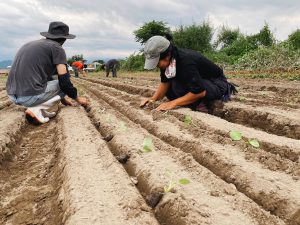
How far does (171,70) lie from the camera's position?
4.88 meters

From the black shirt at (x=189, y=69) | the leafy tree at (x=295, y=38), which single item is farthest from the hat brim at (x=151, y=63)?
the leafy tree at (x=295, y=38)

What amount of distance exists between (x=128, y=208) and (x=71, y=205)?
361mm

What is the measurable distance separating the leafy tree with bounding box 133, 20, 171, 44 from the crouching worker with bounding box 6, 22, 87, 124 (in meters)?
25.3

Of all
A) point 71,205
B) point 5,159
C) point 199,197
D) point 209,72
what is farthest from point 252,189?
point 209,72

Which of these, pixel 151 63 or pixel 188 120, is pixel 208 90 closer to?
pixel 188 120

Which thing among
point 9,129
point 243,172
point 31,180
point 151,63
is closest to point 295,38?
point 151,63

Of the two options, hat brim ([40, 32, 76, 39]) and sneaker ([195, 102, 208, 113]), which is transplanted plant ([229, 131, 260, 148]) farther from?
hat brim ([40, 32, 76, 39])

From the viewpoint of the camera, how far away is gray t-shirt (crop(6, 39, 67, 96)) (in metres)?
5.09

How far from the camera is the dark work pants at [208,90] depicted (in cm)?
507

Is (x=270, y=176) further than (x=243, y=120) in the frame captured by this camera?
No

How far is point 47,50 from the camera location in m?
5.10

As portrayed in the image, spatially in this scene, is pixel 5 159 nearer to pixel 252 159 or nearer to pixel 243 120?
pixel 252 159

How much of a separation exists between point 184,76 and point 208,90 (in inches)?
19.6

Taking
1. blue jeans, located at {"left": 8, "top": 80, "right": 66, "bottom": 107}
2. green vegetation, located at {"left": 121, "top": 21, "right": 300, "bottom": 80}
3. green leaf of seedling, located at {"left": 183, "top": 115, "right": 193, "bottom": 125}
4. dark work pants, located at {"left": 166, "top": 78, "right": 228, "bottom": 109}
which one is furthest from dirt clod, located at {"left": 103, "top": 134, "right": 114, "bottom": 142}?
green vegetation, located at {"left": 121, "top": 21, "right": 300, "bottom": 80}
